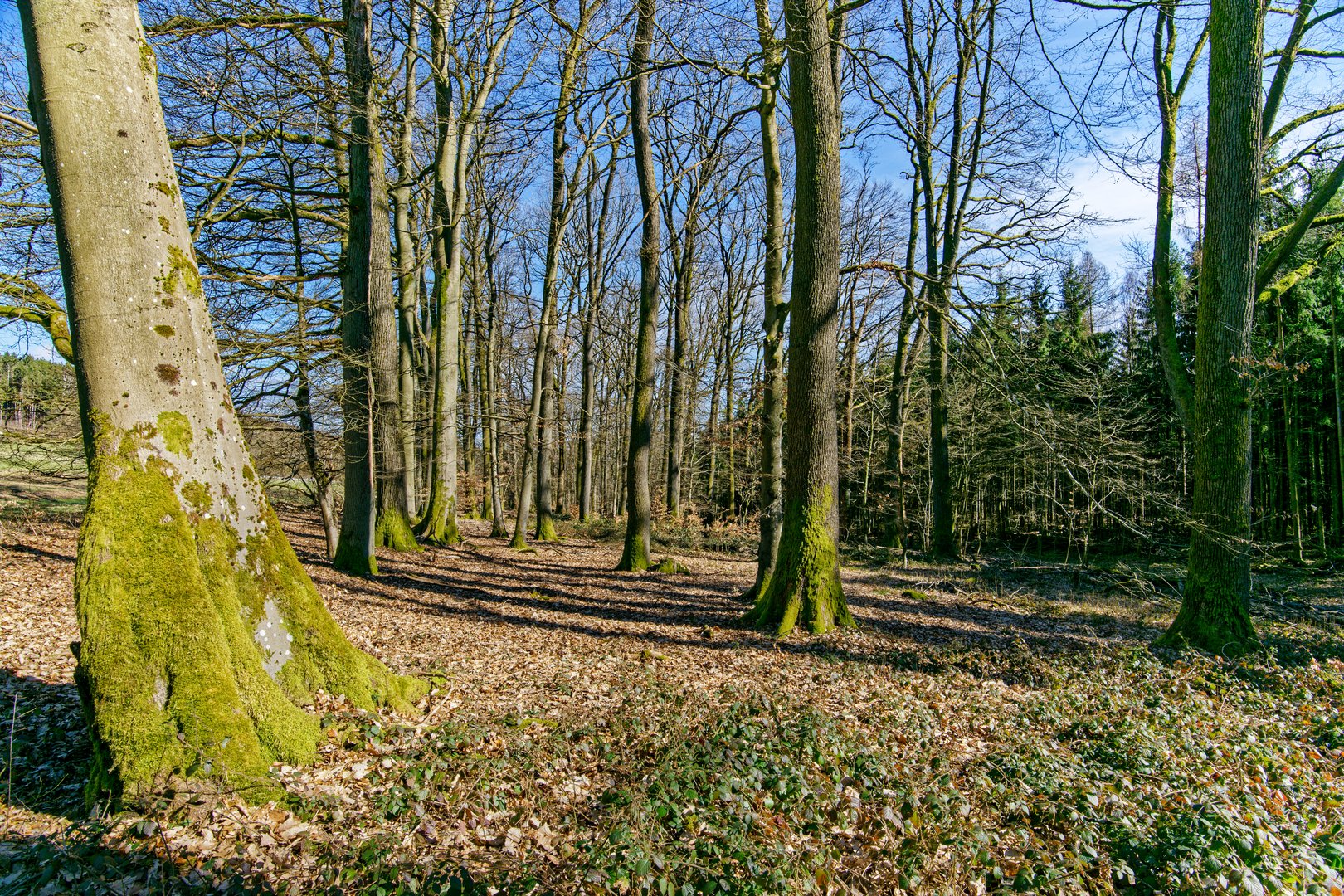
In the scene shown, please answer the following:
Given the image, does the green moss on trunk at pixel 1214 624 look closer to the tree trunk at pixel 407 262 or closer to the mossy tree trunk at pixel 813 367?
the mossy tree trunk at pixel 813 367

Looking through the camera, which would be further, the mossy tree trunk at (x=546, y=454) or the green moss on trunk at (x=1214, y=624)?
the mossy tree trunk at (x=546, y=454)

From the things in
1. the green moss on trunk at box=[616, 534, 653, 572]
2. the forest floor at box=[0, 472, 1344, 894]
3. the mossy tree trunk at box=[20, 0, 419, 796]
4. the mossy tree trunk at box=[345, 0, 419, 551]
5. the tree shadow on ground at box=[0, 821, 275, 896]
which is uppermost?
the mossy tree trunk at box=[345, 0, 419, 551]

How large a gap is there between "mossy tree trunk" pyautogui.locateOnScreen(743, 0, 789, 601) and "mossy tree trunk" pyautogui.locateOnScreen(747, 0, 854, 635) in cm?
124

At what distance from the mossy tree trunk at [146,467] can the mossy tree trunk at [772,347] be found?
701 centimetres

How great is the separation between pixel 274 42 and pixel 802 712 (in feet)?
28.8

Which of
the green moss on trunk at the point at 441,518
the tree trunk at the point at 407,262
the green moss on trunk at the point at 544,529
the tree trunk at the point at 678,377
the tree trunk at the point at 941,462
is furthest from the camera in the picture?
the tree trunk at the point at 678,377

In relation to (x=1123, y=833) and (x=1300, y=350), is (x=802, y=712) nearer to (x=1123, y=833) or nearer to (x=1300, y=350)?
(x=1123, y=833)

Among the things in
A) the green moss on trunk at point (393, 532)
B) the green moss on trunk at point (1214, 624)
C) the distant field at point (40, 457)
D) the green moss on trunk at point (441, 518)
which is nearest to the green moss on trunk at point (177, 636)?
the distant field at point (40, 457)

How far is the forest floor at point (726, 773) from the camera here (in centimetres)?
302

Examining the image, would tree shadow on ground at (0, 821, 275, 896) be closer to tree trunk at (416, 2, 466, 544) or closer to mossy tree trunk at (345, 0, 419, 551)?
mossy tree trunk at (345, 0, 419, 551)

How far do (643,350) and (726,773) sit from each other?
372 inches

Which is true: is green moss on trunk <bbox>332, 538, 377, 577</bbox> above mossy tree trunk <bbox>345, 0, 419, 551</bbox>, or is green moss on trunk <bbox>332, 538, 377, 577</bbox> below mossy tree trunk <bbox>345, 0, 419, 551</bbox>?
below

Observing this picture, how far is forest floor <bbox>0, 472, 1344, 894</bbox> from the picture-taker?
3.02 m

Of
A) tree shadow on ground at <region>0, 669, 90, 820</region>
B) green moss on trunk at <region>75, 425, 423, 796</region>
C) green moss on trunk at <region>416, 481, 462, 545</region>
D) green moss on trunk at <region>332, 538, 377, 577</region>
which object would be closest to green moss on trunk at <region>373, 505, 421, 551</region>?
green moss on trunk at <region>416, 481, 462, 545</region>
